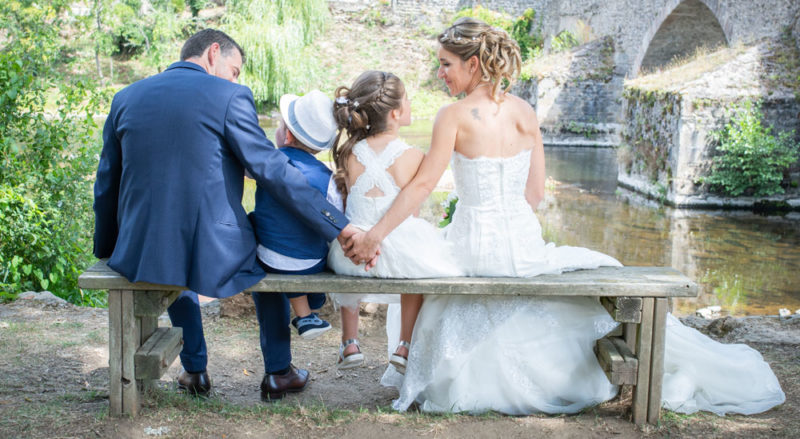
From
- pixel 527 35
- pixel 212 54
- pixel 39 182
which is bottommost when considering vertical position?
pixel 39 182

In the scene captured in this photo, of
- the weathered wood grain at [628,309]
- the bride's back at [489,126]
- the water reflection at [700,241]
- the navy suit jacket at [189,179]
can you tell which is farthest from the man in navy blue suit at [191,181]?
the water reflection at [700,241]

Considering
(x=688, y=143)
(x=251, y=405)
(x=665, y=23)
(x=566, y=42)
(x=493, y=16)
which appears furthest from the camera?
(x=493, y=16)

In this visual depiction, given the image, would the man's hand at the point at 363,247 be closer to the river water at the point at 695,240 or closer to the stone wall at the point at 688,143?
the river water at the point at 695,240

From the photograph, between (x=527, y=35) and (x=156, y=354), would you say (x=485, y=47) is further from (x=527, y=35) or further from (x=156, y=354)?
(x=527, y=35)

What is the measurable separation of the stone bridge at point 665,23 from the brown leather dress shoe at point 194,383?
1033 centimetres

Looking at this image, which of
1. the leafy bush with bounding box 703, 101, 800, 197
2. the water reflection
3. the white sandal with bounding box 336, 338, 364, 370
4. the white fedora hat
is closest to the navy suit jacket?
the white fedora hat

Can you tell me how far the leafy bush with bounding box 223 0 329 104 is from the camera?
1628 cm

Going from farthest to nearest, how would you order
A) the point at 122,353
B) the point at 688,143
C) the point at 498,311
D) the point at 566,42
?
1. the point at 566,42
2. the point at 688,143
3. the point at 498,311
4. the point at 122,353

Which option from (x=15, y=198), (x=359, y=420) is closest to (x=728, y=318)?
→ (x=359, y=420)

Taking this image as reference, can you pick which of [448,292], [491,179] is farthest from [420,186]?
[448,292]

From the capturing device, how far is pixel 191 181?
7.66ft

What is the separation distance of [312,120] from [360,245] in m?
0.50

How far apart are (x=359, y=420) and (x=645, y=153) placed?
10.2 m

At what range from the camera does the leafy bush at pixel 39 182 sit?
14.8ft
